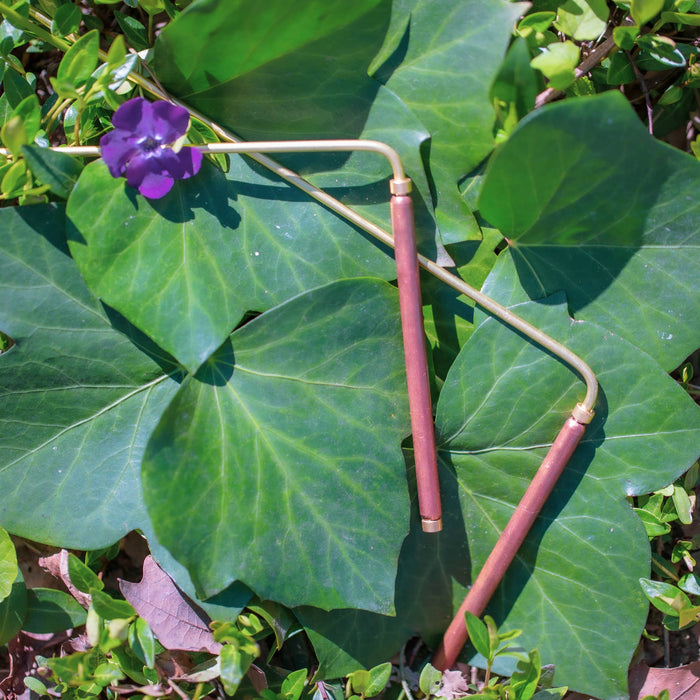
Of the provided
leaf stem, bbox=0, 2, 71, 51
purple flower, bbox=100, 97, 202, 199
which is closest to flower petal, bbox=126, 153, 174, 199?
purple flower, bbox=100, 97, 202, 199

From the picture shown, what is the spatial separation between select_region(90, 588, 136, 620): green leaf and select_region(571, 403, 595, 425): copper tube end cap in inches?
28.7

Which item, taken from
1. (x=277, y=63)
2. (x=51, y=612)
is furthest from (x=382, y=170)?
(x=51, y=612)

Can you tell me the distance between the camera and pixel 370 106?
2.95 feet

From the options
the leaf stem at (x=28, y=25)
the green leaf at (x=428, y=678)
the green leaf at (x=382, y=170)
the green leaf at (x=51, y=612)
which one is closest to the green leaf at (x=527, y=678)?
the green leaf at (x=428, y=678)

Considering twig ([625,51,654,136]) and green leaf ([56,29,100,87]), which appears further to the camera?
twig ([625,51,654,136])

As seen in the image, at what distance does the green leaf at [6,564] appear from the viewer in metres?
1.00

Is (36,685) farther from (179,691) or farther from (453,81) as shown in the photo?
(453,81)

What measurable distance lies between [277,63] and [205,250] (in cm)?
27

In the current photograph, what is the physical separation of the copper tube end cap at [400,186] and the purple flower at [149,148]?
0.26 m

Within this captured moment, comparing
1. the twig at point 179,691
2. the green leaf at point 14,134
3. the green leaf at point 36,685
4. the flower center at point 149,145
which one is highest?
the green leaf at point 14,134

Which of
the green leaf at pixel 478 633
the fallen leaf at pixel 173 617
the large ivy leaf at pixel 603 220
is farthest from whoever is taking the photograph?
the fallen leaf at pixel 173 617

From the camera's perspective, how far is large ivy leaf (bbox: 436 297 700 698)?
0.93 meters

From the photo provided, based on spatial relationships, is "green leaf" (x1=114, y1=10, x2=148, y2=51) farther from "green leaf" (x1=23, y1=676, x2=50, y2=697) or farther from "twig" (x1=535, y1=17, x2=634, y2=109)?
"green leaf" (x1=23, y1=676, x2=50, y2=697)

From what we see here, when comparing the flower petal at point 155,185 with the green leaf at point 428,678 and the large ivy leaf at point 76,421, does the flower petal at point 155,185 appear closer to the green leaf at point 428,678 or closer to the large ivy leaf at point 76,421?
the large ivy leaf at point 76,421
